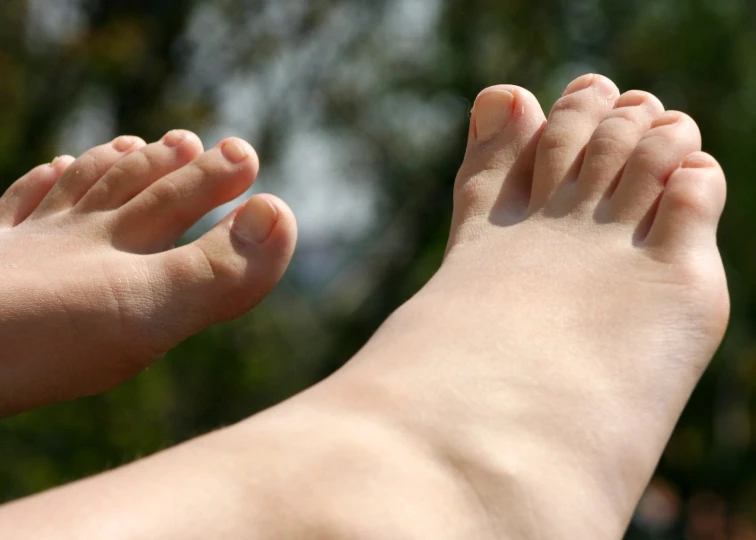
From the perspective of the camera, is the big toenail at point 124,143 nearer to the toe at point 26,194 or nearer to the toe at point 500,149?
the toe at point 26,194

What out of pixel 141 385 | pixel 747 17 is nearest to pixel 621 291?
pixel 141 385

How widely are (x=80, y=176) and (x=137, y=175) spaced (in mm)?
120

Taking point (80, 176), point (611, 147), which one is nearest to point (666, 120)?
point (611, 147)

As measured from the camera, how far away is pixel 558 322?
93 centimetres

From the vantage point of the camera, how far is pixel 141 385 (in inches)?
125

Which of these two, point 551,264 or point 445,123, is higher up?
point 551,264

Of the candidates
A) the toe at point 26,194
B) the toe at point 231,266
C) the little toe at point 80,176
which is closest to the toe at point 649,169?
the toe at point 231,266

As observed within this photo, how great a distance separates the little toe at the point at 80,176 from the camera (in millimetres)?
1298

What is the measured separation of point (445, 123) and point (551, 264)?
3.10 metres

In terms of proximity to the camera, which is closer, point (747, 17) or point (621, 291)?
point (621, 291)

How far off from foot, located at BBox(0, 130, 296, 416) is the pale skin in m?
0.21

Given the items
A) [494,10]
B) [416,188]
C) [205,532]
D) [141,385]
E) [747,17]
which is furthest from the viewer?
[416,188]

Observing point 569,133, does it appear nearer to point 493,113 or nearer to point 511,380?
point 493,113

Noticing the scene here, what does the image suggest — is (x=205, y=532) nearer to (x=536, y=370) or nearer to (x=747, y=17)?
(x=536, y=370)
